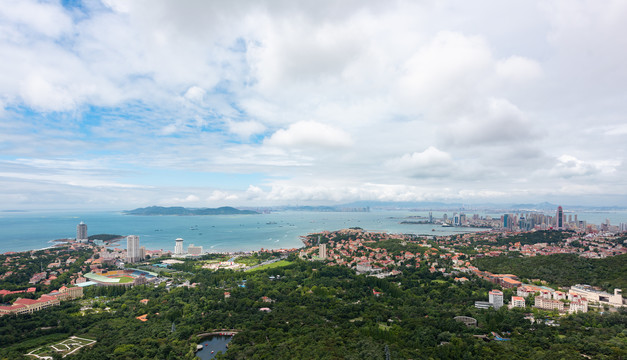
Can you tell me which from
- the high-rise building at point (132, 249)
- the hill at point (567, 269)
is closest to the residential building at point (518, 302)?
the hill at point (567, 269)

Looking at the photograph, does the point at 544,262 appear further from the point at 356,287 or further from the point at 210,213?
the point at 210,213

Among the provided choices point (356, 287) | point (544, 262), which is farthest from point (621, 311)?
point (356, 287)

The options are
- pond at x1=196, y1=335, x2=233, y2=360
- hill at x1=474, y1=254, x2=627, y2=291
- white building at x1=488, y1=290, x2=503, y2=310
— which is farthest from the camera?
hill at x1=474, y1=254, x2=627, y2=291

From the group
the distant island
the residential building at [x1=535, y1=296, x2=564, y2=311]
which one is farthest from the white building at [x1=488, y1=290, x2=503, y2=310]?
the distant island

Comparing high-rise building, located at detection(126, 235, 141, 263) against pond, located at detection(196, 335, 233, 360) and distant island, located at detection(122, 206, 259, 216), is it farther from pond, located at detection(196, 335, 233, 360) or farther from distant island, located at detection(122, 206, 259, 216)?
distant island, located at detection(122, 206, 259, 216)

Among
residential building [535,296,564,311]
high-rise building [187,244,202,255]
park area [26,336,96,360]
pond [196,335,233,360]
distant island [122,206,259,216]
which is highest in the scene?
residential building [535,296,564,311]

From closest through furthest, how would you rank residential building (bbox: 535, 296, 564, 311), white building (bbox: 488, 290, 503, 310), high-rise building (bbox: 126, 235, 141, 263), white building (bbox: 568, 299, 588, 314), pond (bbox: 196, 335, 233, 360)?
pond (bbox: 196, 335, 233, 360), white building (bbox: 568, 299, 588, 314), residential building (bbox: 535, 296, 564, 311), white building (bbox: 488, 290, 503, 310), high-rise building (bbox: 126, 235, 141, 263)
